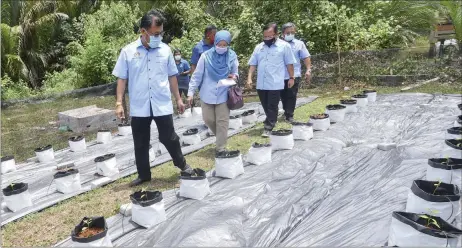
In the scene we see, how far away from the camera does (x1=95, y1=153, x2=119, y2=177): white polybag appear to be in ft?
14.1

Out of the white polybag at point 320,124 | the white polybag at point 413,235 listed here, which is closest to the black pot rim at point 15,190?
the white polybag at point 413,235

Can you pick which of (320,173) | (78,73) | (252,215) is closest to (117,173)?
(252,215)

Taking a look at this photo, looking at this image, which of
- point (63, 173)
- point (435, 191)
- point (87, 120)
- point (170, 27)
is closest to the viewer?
point (435, 191)

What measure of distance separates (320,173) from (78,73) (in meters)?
11.2

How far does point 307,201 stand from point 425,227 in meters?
1.13

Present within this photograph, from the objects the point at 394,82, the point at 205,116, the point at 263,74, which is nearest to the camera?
the point at 205,116

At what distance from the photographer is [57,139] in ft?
22.6

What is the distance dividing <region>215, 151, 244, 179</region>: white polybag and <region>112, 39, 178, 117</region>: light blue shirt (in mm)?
719

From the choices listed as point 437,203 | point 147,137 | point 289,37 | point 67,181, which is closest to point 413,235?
point 437,203

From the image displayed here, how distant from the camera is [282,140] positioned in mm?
4797

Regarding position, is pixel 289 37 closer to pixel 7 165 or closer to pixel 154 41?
pixel 154 41

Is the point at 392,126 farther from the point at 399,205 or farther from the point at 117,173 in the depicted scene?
the point at 117,173

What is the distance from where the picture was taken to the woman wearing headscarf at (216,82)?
Result: 4.50 m

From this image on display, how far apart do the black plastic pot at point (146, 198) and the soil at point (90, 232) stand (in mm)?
385
